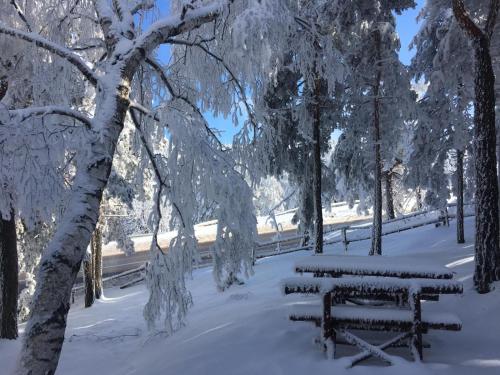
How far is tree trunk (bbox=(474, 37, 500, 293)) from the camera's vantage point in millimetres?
7674

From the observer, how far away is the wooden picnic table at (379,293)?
206 inches

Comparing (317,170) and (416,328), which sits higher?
(317,170)

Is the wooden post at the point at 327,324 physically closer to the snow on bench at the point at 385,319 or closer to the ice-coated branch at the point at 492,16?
the snow on bench at the point at 385,319

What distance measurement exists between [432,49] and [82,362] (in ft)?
55.4

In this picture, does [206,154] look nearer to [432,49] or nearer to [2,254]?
[2,254]

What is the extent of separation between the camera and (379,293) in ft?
17.4

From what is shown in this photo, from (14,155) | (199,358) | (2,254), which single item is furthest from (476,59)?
(2,254)

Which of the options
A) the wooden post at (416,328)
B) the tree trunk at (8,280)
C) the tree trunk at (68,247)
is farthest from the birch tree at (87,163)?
the tree trunk at (8,280)

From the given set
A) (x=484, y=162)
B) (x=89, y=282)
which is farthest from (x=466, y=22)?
(x=89, y=282)

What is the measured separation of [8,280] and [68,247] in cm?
583

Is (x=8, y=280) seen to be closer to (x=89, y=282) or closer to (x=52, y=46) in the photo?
(x=52, y=46)

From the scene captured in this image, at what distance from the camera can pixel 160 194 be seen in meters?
5.14

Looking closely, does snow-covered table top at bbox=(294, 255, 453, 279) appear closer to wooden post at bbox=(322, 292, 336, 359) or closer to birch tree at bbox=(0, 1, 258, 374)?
wooden post at bbox=(322, 292, 336, 359)

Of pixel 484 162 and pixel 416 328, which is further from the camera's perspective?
pixel 484 162
